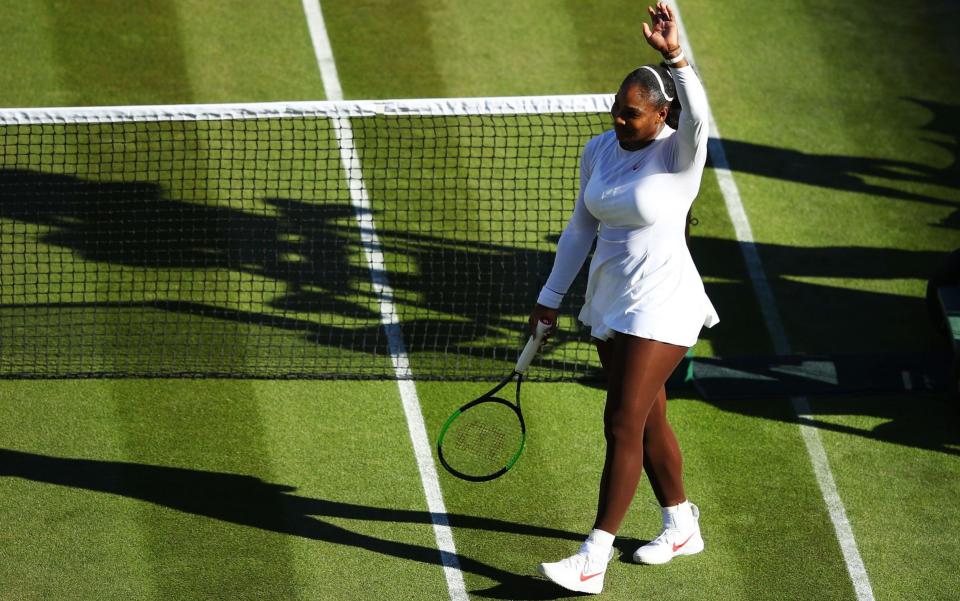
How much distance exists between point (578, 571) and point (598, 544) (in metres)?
0.19

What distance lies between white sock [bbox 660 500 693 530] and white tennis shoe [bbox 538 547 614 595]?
0.50 meters

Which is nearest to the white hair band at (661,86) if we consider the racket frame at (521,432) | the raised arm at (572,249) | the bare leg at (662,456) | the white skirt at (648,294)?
the raised arm at (572,249)

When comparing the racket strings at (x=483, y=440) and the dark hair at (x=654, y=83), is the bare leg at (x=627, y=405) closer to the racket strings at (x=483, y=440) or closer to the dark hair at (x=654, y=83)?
the racket strings at (x=483, y=440)

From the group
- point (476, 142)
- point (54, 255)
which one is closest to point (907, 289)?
point (476, 142)

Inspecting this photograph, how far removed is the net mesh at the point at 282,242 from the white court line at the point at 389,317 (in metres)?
0.03

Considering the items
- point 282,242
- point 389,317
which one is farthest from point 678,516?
point 282,242

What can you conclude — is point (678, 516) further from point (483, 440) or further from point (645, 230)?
point (645, 230)

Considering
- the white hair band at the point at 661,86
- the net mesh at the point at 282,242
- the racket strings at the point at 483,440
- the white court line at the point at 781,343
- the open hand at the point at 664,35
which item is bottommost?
the white court line at the point at 781,343

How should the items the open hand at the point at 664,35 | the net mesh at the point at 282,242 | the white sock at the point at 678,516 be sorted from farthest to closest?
the net mesh at the point at 282,242
the white sock at the point at 678,516
the open hand at the point at 664,35

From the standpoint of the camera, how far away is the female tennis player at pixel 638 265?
234 inches

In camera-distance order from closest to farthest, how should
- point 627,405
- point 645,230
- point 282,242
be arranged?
1. point 645,230
2. point 627,405
3. point 282,242

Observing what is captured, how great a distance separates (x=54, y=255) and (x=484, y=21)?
4843mm

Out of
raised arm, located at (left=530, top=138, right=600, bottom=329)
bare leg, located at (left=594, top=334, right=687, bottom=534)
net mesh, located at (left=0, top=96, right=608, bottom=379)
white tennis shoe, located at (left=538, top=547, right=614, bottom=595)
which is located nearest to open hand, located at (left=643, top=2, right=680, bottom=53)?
raised arm, located at (left=530, top=138, right=600, bottom=329)

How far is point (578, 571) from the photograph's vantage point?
6715 millimetres
